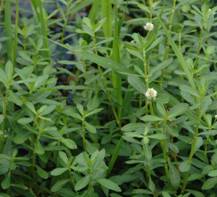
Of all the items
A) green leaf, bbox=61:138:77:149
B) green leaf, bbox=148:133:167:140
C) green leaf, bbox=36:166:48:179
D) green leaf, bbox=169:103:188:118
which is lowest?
green leaf, bbox=36:166:48:179

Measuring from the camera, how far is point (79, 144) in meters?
2.13

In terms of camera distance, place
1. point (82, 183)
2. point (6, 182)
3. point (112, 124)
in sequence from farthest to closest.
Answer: point (112, 124)
point (6, 182)
point (82, 183)

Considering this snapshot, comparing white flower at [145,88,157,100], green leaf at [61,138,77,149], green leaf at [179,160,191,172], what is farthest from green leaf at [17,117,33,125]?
green leaf at [179,160,191,172]

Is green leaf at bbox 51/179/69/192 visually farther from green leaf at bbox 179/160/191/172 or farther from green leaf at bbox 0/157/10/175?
green leaf at bbox 179/160/191/172

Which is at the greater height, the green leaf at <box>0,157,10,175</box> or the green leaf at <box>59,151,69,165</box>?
the green leaf at <box>59,151,69,165</box>

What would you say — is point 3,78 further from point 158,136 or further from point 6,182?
point 158,136

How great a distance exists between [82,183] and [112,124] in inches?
15.3

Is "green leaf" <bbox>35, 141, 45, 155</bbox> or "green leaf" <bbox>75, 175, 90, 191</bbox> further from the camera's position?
"green leaf" <bbox>35, 141, 45, 155</bbox>

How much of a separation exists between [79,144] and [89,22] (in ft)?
1.52

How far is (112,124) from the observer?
7.11 feet

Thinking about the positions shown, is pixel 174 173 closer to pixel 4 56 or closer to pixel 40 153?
pixel 40 153

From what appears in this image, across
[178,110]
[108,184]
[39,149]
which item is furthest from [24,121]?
[178,110]

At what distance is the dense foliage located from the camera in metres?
1.91

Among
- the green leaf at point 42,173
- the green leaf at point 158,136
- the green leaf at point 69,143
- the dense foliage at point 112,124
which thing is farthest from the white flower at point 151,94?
the green leaf at point 42,173
